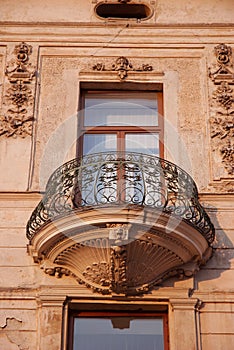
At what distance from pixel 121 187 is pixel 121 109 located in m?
2.14

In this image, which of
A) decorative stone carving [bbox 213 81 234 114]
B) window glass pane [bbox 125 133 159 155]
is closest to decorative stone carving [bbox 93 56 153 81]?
window glass pane [bbox 125 133 159 155]

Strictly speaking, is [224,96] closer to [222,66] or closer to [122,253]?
[222,66]

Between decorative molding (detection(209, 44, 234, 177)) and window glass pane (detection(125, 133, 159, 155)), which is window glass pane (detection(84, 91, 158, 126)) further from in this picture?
decorative molding (detection(209, 44, 234, 177))

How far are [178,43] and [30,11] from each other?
2520 mm

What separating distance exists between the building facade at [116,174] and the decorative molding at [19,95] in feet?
0.06

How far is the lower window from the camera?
905 cm

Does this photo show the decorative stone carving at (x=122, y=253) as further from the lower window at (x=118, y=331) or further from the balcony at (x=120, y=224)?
the lower window at (x=118, y=331)

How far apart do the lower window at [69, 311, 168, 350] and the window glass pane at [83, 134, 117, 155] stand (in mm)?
2637

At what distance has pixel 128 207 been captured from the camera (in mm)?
8859

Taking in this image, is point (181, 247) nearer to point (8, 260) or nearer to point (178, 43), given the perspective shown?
point (8, 260)

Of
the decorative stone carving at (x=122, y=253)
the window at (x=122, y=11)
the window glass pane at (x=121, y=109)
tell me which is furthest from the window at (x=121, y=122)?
the decorative stone carving at (x=122, y=253)

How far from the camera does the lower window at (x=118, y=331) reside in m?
9.05

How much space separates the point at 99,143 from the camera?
11.0 m

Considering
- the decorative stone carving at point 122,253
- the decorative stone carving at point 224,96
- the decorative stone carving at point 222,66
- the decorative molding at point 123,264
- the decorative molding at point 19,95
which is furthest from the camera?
the decorative stone carving at point 222,66
